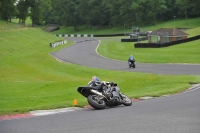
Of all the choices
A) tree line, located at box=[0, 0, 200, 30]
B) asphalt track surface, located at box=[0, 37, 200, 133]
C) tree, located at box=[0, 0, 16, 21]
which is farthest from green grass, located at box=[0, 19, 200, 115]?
tree line, located at box=[0, 0, 200, 30]

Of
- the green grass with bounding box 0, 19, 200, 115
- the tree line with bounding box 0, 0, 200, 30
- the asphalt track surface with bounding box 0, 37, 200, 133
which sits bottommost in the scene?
the green grass with bounding box 0, 19, 200, 115

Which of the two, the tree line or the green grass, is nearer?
the green grass

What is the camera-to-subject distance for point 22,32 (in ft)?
277

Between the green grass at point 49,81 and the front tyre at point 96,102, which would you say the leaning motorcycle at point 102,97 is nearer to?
the front tyre at point 96,102

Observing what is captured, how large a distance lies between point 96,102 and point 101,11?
455 feet

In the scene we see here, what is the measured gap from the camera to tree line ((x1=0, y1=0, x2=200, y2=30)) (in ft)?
412

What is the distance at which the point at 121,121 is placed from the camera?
12.2 m

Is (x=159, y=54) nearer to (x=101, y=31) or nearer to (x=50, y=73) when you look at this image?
(x=50, y=73)

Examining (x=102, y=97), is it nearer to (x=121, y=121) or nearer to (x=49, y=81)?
(x=121, y=121)

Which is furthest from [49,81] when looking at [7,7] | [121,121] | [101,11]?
[101,11]

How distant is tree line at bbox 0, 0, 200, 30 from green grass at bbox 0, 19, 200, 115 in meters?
52.1

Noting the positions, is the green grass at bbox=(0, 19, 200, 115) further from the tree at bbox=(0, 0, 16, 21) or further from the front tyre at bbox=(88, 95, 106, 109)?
the tree at bbox=(0, 0, 16, 21)

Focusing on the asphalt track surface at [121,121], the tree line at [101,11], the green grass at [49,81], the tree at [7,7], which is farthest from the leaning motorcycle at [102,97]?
the tree line at [101,11]

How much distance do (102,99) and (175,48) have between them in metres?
44.3
